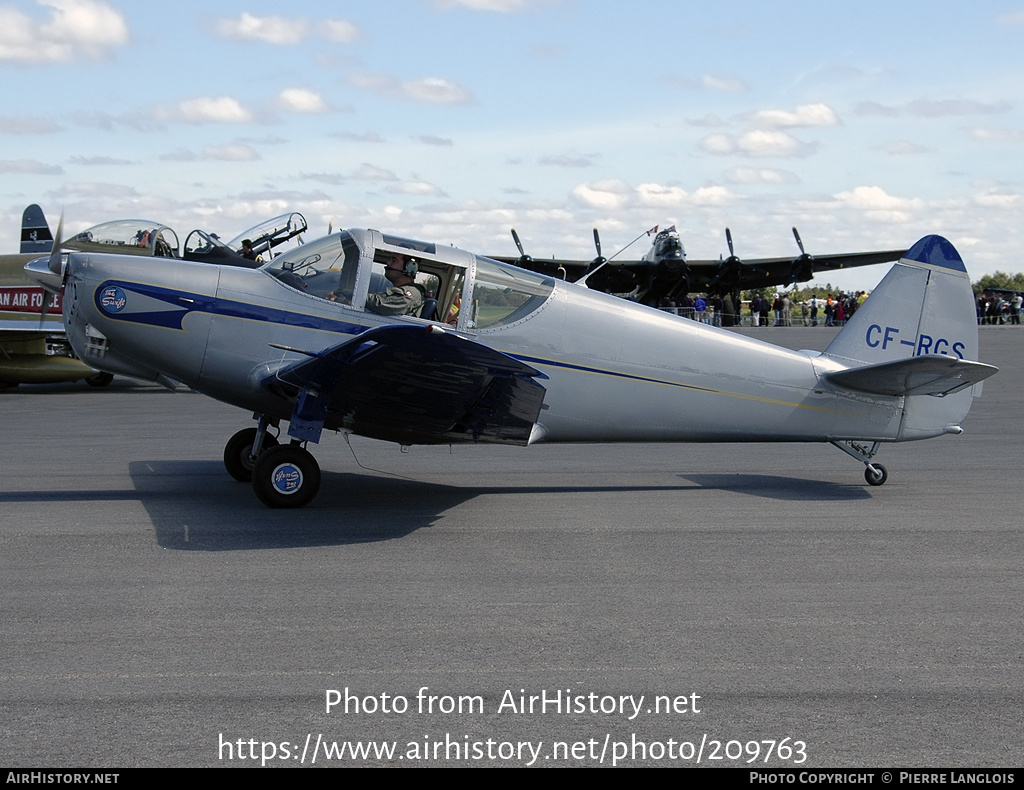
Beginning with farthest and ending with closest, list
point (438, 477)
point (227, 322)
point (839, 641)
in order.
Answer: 1. point (438, 477)
2. point (227, 322)
3. point (839, 641)

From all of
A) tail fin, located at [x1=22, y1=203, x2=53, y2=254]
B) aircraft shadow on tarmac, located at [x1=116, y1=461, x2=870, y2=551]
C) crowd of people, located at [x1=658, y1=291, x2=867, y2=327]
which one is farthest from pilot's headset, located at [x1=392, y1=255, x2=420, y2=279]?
crowd of people, located at [x1=658, y1=291, x2=867, y2=327]

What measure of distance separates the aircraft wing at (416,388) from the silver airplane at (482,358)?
0.02 metres

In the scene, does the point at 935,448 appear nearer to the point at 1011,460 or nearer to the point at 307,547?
the point at 1011,460

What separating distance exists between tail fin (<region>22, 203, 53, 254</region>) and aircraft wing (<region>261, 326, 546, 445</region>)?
17.9m

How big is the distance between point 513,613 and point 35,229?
21723 millimetres

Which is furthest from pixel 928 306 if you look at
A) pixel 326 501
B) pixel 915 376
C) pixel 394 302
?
pixel 326 501

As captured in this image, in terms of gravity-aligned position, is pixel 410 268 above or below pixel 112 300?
above

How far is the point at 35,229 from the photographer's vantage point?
22.9 metres

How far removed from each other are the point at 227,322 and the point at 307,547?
87.2 inches

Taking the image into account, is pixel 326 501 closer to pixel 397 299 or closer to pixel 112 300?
pixel 397 299

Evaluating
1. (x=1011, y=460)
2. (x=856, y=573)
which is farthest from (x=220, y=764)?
(x=1011, y=460)

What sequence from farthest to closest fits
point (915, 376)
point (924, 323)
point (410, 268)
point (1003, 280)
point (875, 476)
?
point (1003, 280) → point (875, 476) → point (924, 323) → point (915, 376) → point (410, 268)

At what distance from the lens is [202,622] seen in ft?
15.9

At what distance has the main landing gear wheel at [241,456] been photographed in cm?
905
